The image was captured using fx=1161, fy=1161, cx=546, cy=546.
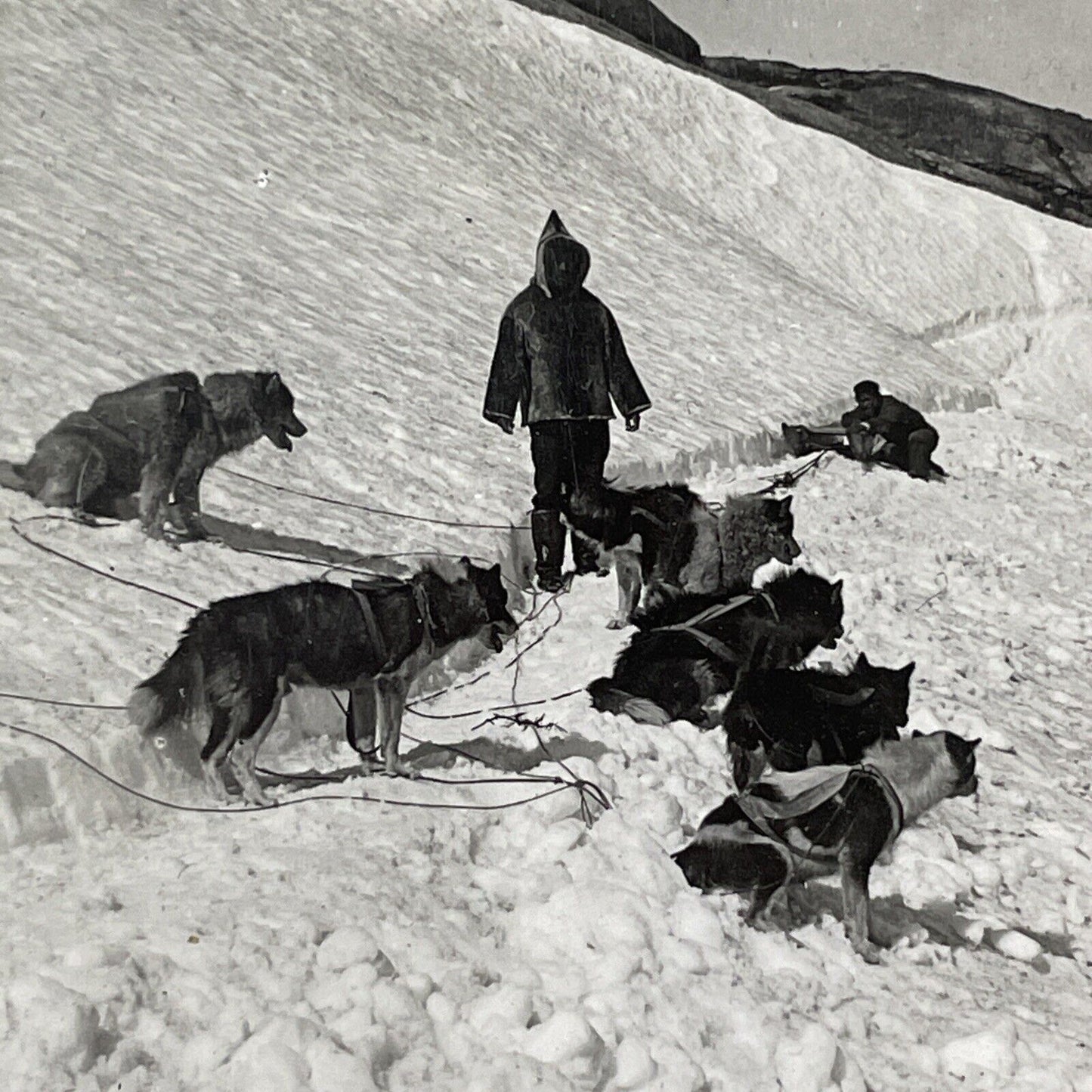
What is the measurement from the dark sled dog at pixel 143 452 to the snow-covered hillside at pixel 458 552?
18 centimetres

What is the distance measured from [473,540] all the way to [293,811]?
2904mm

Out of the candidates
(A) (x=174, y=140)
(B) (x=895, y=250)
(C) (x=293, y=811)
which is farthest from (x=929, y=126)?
(C) (x=293, y=811)

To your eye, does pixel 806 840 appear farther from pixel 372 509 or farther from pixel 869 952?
pixel 372 509

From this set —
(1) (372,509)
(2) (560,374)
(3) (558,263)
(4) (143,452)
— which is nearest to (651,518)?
(2) (560,374)

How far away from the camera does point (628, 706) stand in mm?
4055

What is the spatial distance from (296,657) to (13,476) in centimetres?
227

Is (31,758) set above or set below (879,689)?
below

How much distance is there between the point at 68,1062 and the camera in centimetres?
203

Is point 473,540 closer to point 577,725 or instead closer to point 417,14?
point 577,725

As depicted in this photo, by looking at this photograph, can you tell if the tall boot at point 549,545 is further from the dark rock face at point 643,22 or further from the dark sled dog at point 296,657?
the dark rock face at point 643,22

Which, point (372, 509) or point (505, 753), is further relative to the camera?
point (372, 509)

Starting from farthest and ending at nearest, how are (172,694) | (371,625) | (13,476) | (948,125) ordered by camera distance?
(948,125)
(13,476)
(371,625)
(172,694)

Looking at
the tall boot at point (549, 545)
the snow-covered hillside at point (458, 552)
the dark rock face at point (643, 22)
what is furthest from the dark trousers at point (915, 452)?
the dark rock face at point (643, 22)

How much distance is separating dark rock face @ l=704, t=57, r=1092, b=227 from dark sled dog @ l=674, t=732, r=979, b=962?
1957 cm
